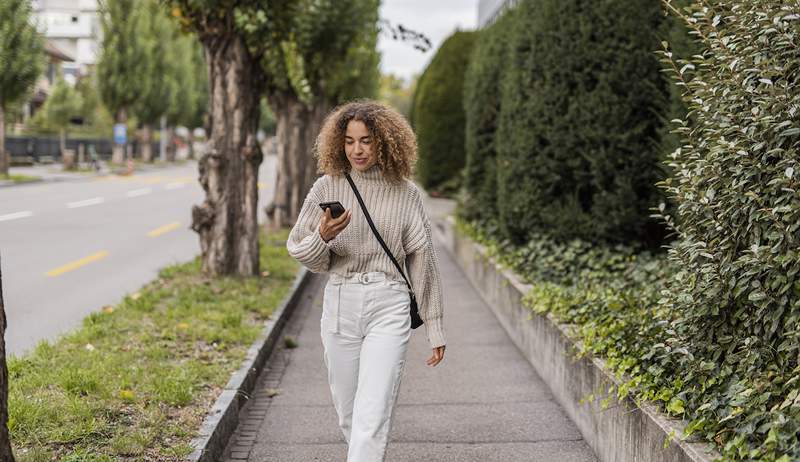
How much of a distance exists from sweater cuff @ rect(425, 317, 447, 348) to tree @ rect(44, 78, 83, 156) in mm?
45081

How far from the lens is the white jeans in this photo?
13.1 ft

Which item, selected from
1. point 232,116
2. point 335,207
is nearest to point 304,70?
point 232,116

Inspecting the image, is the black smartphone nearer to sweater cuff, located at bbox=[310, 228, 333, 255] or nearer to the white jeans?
sweater cuff, located at bbox=[310, 228, 333, 255]

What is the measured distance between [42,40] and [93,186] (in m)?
5.76

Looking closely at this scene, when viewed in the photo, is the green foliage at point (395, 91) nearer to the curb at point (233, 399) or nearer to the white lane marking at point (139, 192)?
the white lane marking at point (139, 192)

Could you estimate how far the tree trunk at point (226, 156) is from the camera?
10359 millimetres

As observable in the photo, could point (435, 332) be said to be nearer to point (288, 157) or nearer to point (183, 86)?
point (288, 157)

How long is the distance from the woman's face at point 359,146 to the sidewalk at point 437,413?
1955 mm

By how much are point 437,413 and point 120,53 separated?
5020cm

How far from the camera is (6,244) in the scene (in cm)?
1542

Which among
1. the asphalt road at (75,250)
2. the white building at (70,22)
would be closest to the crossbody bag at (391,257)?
the asphalt road at (75,250)

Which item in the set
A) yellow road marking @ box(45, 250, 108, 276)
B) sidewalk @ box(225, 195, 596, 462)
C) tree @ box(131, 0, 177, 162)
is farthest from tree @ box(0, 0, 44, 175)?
sidewalk @ box(225, 195, 596, 462)

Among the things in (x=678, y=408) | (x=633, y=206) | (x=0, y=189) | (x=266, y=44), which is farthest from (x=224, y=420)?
(x=0, y=189)

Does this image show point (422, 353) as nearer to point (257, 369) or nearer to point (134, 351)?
point (257, 369)
